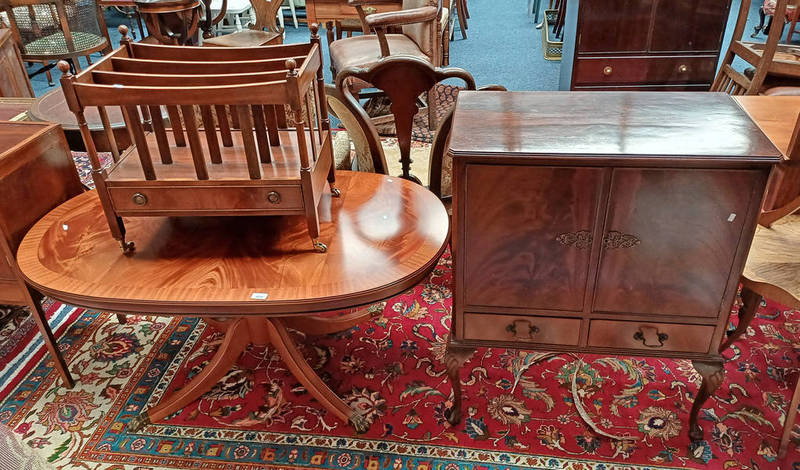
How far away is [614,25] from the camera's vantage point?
10.9 feet

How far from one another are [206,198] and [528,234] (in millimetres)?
831

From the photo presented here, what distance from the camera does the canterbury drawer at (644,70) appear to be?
342cm

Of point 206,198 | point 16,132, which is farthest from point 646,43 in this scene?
point 16,132

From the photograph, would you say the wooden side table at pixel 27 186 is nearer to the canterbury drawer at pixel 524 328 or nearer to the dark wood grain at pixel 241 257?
the dark wood grain at pixel 241 257

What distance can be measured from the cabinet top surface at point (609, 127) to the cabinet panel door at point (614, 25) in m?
1.84

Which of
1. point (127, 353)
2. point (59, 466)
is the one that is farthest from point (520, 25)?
point (59, 466)

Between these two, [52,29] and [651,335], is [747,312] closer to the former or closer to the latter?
[651,335]

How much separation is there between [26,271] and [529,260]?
1.35 m

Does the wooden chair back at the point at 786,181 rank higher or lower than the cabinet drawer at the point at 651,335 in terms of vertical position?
higher

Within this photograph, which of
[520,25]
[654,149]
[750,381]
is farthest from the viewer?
[520,25]

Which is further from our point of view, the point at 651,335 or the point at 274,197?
the point at 651,335

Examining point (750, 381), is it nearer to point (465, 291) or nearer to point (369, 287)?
point (465, 291)

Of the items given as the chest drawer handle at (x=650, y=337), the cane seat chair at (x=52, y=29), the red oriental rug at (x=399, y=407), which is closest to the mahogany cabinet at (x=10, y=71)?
the cane seat chair at (x=52, y=29)

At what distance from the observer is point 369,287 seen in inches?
59.0
